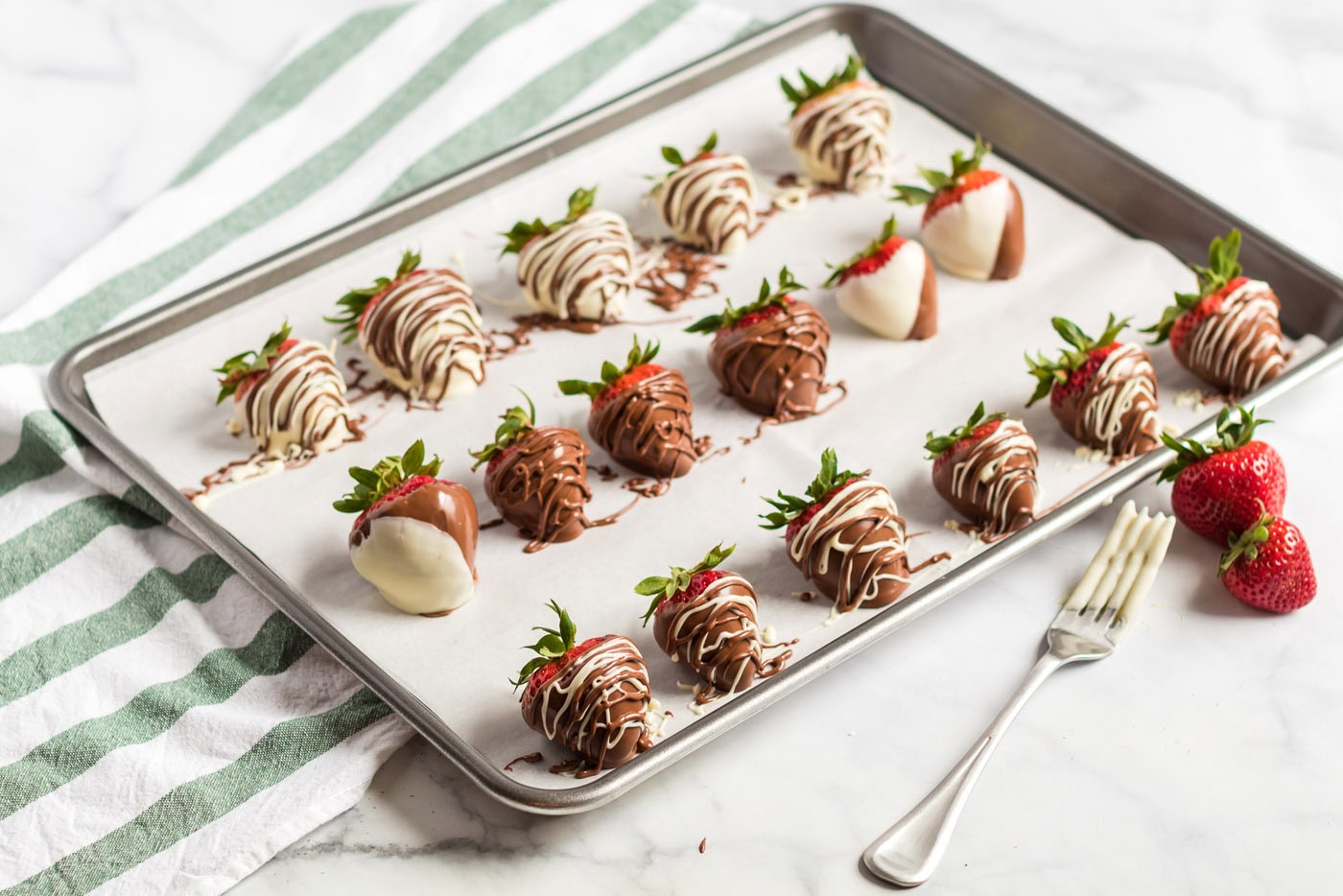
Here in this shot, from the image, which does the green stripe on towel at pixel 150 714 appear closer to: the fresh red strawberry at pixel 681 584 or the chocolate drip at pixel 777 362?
the fresh red strawberry at pixel 681 584

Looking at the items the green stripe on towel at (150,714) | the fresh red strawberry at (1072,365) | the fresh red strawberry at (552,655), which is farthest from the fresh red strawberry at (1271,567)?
the green stripe on towel at (150,714)

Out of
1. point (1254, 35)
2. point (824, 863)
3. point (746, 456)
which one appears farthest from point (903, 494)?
point (1254, 35)

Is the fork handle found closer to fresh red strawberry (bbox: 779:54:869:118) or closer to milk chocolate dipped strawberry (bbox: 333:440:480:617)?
milk chocolate dipped strawberry (bbox: 333:440:480:617)

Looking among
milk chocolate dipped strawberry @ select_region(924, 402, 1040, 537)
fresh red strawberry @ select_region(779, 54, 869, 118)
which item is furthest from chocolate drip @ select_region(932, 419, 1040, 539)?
fresh red strawberry @ select_region(779, 54, 869, 118)

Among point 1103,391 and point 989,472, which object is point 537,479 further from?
point 1103,391

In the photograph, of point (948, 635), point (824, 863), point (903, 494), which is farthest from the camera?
point (903, 494)

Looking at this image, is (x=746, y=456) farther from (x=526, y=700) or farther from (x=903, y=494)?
(x=526, y=700)
